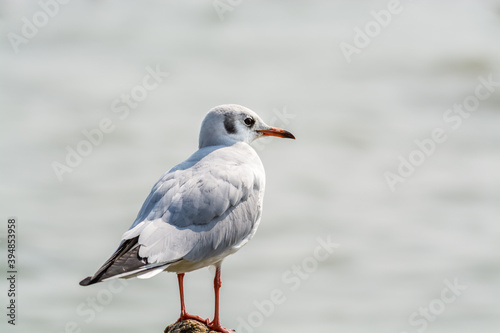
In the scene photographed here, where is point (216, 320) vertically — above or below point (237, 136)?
below

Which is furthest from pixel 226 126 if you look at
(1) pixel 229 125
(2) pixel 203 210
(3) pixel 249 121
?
(2) pixel 203 210

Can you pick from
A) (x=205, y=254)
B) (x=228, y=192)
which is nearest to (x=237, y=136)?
(x=228, y=192)

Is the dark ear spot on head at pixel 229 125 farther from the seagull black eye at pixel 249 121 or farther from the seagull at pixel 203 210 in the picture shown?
the seagull black eye at pixel 249 121

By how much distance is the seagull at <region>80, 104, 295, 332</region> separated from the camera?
6.81 meters

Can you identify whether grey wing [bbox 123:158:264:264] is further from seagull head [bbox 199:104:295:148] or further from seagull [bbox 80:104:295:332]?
seagull head [bbox 199:104:295:148]

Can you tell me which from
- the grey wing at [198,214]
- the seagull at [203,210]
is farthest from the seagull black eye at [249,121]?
the grey wing at [198,214]

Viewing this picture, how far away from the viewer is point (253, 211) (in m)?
7.85

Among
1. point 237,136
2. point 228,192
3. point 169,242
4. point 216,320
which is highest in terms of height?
point 237,136

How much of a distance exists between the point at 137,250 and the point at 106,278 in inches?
Answer: 18.0

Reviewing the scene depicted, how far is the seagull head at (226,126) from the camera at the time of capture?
8125 millimetres

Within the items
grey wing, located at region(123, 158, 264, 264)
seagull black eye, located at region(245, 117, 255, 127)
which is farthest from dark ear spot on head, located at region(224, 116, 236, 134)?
grey wing, located at region(123, 158, 264, 264)

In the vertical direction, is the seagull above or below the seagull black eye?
below

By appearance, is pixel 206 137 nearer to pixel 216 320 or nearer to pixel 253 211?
pixel 253 211

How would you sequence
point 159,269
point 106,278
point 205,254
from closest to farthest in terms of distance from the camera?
point 106,278
point 159,269
point 205,254
